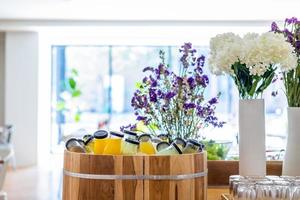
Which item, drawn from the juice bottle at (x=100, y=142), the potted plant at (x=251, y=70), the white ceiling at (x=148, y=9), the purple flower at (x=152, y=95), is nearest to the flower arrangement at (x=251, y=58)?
the potted plant at (x=251, y=70)

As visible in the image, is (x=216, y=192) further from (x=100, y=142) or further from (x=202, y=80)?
(x=100, y=142)

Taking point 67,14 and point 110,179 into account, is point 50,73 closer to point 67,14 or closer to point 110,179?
point 67,14

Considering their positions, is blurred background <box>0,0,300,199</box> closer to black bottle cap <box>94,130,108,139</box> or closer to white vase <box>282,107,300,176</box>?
white vase <box>282,107,300,176</box>

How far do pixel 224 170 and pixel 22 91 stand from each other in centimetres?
768

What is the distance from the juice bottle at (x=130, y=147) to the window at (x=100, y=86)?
934 cm

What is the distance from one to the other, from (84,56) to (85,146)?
32.7 feet

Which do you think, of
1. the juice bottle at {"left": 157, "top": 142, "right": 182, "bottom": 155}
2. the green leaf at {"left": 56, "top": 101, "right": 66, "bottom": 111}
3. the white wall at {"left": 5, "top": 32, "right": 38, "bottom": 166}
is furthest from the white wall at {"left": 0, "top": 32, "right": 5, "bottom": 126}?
the juice bottle at {"left": 157, "top": 142, "right": 182, "bottom": 155}

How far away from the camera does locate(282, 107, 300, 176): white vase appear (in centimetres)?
176

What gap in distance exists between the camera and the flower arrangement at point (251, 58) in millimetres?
1584

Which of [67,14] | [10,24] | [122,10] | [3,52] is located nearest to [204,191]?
[122,10]

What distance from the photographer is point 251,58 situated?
1589mm

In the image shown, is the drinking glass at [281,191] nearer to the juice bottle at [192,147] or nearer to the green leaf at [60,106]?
the juice bottle at [192,147]

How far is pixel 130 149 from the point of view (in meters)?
1.59

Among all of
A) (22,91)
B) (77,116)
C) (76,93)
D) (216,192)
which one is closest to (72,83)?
(76,93)
